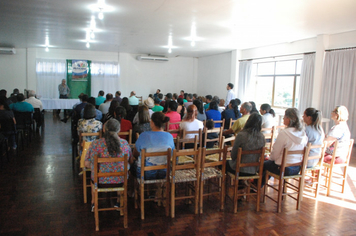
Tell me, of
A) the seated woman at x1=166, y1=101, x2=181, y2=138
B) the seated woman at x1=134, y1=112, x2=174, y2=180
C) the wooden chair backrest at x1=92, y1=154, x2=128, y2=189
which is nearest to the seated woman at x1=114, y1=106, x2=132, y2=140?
the seated woman at x1=166, y1=101, x2=181, y2=138

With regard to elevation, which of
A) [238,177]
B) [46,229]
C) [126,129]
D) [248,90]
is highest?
[248,90]

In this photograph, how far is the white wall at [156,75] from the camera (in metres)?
13.1

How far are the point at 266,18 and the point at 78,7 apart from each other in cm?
386

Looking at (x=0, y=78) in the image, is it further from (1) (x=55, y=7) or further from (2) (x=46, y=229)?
(2) (x=46, y=229)

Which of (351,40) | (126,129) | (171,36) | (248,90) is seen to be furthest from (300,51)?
(126,129)

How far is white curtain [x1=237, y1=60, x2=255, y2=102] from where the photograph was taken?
399 inches

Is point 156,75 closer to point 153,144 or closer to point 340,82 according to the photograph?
point 340,82

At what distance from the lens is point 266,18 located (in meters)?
5.48

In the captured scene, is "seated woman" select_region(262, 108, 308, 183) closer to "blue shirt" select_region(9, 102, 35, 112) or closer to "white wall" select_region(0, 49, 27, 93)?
"blue shirt" select_region(9, 102, 35, 112)

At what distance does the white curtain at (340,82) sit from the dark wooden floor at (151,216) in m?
3.55

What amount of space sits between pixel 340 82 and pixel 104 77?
9904 mm

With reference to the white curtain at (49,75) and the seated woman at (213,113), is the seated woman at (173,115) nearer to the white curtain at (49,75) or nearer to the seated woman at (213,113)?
the seated woman at (213,113)

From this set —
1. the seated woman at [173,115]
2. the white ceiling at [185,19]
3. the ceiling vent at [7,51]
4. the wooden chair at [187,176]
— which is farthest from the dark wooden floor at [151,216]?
the ceiling vent at [7,51]

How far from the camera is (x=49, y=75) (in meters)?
11.8
